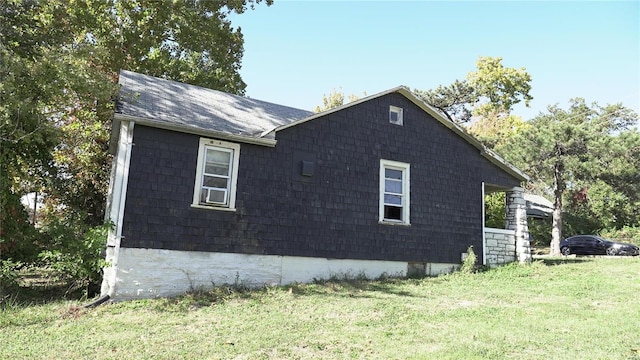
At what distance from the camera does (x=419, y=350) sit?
20.6 ft

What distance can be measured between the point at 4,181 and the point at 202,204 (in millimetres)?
4222

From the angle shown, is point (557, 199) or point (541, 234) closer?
point (557, 199)

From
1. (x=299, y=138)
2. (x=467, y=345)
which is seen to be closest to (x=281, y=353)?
(x=467, y=345)

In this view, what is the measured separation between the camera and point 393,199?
13102mm

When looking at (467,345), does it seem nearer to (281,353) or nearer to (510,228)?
(281,353)

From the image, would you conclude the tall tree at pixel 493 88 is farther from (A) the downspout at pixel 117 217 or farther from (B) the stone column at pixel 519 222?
(A) the downspout at pixel 117 217

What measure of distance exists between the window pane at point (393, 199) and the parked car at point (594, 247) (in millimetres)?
16675

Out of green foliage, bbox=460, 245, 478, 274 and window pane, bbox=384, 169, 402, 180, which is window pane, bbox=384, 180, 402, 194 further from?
green foliage, bbox=460, 245, 478, 274

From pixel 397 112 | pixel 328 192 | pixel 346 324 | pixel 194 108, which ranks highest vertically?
pixel 397 112

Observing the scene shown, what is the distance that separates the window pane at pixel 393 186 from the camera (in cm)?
1309

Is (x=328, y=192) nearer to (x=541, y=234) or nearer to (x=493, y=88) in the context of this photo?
(x=541, y=234)

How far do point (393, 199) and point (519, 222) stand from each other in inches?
183

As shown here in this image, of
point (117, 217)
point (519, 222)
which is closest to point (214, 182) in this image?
point (117, 217)

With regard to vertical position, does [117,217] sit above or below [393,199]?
below
